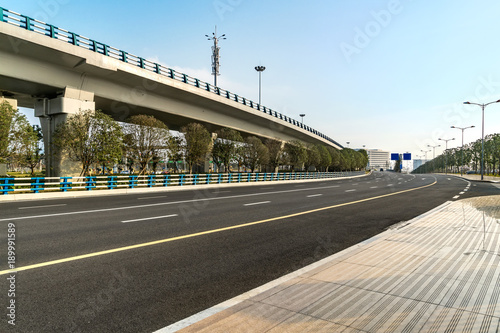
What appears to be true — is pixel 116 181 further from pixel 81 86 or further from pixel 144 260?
pixel 144 260

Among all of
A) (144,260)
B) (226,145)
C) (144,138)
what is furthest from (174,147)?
(144,260)

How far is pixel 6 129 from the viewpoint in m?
20.0

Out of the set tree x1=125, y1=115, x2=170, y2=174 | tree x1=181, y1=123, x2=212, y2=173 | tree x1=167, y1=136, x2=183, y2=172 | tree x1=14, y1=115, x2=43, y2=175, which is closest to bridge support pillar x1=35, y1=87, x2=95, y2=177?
tree x1=14, y1=115, x2=43, y2=175

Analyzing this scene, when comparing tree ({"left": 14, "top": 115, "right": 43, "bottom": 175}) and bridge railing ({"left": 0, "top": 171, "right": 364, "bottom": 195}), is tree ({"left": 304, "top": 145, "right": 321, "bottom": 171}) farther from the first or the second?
tree ({"left": 14, "top": 115, "right": 43, "bottom": 175})

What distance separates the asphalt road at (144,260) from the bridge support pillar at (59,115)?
1440 cm

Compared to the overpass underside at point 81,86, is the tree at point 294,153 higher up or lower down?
lower down

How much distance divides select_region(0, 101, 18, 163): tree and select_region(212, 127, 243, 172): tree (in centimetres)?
2463

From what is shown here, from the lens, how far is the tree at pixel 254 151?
45656 mm

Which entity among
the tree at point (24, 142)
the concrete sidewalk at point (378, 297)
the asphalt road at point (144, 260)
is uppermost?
the tree at point (24, 142)

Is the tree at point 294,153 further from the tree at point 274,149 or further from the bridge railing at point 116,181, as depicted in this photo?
the bridge railing at point 116,181

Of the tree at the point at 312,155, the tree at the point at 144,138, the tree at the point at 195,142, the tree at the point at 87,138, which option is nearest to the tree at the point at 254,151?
the tree at the point at 195,142

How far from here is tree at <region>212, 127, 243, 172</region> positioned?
4194cm

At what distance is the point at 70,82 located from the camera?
23.3 metres

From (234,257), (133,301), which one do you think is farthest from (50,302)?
(234,257)
